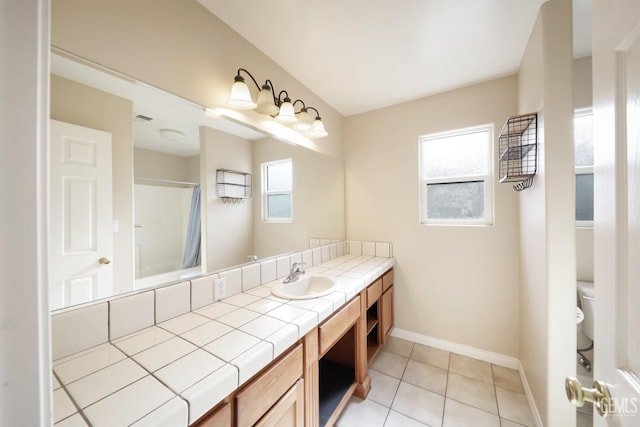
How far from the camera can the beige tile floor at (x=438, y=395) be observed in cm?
142

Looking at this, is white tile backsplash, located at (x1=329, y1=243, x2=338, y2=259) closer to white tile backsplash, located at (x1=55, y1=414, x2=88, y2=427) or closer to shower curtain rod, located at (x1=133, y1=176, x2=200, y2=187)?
shower curtain rod, located at (x1=133, y1=176, x2=200, y2=187)

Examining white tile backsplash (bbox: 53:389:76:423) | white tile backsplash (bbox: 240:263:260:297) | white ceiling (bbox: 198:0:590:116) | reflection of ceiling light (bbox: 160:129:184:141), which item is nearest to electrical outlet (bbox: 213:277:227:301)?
white tile backsplash (bbox: 240:263:260:297)

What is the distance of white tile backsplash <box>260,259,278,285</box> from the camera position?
153cm

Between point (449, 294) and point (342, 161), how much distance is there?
1.68 metres

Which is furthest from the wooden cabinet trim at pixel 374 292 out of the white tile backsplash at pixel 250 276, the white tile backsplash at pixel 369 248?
the white tile backsplash at pixel 250 276

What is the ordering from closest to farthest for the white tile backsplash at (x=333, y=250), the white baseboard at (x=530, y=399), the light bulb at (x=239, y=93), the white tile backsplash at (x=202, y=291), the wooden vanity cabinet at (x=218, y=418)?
the wooden vanity cabinet at (x=218, y=418)
the white tile backsplash at (x=202, y=291)
the light bulb at (x=239, y=93)
the white baseboard at (x=530, y=399)
the white tile backsplash at (x=333, y=250)

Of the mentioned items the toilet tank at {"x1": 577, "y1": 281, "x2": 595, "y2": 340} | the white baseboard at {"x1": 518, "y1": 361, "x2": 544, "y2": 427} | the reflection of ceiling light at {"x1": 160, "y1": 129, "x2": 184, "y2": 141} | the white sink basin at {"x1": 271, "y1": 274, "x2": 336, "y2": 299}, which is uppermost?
the reflection of ceiling light at {"x1": 160, "y1": 129, "x2": 184, "y2": 141}

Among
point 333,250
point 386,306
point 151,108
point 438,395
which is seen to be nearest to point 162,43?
point 151,108

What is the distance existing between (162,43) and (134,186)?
26.1 inches

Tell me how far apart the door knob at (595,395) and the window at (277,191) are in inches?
61.9

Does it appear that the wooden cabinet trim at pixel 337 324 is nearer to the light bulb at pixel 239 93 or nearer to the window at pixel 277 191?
the window at pixel 277 191

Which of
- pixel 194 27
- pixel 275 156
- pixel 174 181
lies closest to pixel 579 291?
pixel 275 156

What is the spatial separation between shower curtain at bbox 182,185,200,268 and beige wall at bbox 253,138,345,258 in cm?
41

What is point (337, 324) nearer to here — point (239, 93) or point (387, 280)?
A: point (387, 280)
